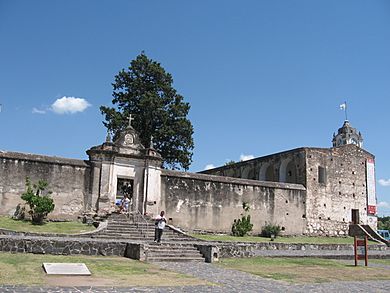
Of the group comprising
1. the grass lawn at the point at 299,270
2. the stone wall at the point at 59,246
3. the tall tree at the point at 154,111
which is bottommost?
the grass lawn at the point at 299,270

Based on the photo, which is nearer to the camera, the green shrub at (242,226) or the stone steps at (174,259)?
the stone steps at (174,259)

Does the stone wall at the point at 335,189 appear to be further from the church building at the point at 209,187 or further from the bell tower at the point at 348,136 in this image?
the bell tower at the point at 348,136

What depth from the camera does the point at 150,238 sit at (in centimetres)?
1769

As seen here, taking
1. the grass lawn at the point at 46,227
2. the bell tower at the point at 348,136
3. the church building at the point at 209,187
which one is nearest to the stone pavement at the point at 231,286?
the grass lawn at the point at 46,227

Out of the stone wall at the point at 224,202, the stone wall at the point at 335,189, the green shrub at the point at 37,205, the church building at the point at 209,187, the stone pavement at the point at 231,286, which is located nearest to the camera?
the stone pavement at the point at 231,286

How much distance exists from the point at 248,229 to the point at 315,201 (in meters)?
6.94

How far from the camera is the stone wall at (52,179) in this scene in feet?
64.0

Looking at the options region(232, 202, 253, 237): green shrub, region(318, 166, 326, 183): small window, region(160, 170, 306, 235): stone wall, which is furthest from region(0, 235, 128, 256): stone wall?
region(318, 166, 326, 183): small window

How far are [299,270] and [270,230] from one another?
513 inches

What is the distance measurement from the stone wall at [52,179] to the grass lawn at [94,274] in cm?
842

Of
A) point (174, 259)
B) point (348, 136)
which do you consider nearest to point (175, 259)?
point (174, 259)

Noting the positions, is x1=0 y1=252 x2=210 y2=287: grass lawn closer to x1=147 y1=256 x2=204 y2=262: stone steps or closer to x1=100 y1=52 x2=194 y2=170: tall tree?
x1=147 y1=256 x2=204 y2=262: stone steps

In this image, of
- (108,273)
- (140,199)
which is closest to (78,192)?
(140,199)

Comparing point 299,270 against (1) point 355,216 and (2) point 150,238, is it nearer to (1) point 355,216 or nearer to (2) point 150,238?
(2) point 150,238
